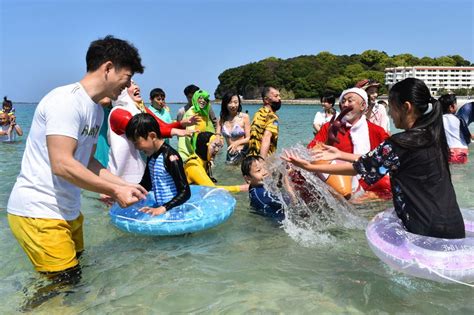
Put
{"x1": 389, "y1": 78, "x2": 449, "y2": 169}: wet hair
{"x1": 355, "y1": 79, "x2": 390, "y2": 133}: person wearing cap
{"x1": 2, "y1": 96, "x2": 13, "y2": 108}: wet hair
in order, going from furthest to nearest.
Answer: {"x1": 2, "y1": 96, "x2": 13, "y2": 108}: wet hair, {"x1": 355, "y1": 79, "x2": 390, "y2": 133}: person wearing cap, {"x1": 389, "y1": 78, "x2": 449, "y2": 169}: wet hair

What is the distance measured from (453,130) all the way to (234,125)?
5027 millimetres

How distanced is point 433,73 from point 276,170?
402ft

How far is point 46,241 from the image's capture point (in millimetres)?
2447

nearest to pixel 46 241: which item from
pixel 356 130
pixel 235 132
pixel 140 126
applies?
pixel 140 126

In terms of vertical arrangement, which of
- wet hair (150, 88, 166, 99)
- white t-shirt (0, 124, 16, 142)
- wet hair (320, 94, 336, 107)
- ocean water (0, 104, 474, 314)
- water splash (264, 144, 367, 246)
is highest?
wet hair (150, 88, 166, 99)

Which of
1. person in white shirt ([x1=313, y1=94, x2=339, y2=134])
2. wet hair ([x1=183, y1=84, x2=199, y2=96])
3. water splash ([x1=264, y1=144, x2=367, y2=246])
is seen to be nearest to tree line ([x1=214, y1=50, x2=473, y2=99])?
person in white shirt ([x1=313, y1=94, x2=339, y2=134])

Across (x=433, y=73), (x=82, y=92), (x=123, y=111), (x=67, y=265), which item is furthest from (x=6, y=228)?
(x=433, y=73)

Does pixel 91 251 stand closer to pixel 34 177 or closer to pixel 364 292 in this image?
pixel 34 177

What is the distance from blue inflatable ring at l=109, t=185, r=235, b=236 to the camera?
3668 mm

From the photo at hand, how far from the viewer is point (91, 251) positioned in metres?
3.85

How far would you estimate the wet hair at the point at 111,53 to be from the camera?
240 centimetres

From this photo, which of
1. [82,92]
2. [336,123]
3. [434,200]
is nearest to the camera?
[82,92]

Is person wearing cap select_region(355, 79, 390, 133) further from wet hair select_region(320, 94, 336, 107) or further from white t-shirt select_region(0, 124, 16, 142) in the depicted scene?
Answer: white t-shirt select_region(0, 124, 16, 142)

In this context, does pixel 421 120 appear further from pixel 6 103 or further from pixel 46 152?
pixel 6 103
